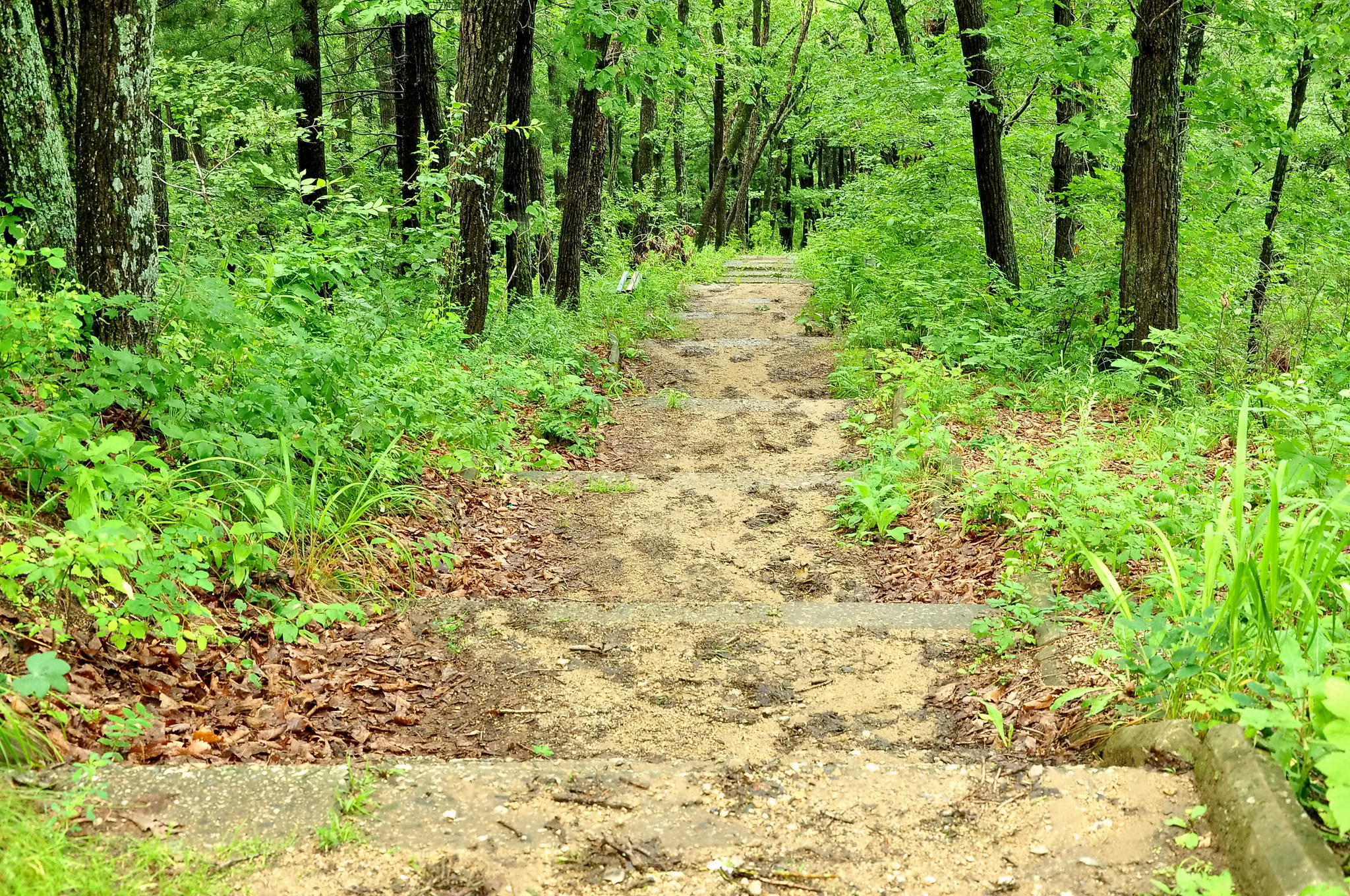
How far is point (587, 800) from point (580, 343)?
8.78 m

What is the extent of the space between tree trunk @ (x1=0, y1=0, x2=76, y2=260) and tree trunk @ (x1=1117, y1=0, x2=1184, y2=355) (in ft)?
27.2

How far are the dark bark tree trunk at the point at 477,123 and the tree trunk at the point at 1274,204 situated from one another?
28.5ft

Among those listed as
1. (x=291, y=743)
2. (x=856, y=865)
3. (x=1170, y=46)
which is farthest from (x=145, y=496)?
(x=1170, y=46)

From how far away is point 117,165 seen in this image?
4.90 metres

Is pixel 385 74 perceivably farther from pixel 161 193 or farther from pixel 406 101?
pixel 161 193

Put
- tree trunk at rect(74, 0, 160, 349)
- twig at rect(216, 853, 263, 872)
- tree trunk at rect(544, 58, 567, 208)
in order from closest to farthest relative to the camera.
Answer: twig at rect(216, 853, 263, 872) → tree trunk at rect(74, 0, 160, 349) → tree trunk at rect(544, 58, 567, 208)

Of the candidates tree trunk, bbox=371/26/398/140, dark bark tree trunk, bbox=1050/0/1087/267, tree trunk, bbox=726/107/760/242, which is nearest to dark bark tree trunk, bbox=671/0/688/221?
tree trunk, bbox=726/107/760/242

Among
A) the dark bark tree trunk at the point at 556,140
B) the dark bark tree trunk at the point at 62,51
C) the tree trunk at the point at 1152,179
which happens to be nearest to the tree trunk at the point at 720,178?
the dark bark tree trunk at the point at 556,140

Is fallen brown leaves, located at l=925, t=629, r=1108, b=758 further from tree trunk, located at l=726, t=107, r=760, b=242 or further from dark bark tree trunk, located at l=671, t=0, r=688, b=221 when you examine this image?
dark bark tree trunk, located at l=671, t=0, r=688, b=221

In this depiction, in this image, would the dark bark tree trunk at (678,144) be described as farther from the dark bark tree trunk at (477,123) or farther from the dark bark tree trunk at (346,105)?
the dark bark tree trunk at (477,123)

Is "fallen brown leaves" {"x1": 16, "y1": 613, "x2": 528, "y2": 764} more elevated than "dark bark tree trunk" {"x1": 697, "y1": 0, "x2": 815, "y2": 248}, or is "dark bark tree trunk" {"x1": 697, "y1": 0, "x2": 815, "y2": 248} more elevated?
"dark bark tree trunk" {"x1": 697, "y1": 0, "x2": 815, "y2": 248}

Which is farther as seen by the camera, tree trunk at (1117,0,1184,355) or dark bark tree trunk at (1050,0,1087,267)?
dark bark tree trunk at (1050,0,1087,267)

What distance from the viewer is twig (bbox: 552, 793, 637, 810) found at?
111 inches

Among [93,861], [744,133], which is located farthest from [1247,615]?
[744,133]
